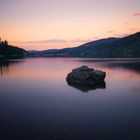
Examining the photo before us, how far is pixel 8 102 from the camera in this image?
74.0 feet

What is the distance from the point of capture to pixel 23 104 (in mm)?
21484

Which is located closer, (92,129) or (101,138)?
(101,138)

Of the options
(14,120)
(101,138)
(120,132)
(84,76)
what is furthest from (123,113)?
(84,76)

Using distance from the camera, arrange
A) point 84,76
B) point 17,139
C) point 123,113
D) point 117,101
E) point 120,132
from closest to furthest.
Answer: point 17,139 → point 120,132 → point 123,113 → point 117,101 → point 84,76

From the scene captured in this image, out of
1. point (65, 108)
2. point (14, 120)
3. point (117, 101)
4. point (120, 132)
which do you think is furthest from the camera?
point (117, 101)

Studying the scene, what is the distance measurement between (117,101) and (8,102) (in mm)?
13225

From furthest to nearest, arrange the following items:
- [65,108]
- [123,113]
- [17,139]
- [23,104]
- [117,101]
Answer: [117,101]
[23,104]
[65,108]
[123,113]
[17,139]

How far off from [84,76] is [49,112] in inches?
769

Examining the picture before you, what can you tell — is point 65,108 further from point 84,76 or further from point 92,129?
point 84,76

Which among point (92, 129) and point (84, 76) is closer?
point (92, 129)

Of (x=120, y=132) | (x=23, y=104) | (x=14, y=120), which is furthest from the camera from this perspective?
(x=23, y=104)

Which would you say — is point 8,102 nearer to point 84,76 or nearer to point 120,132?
point 120,132

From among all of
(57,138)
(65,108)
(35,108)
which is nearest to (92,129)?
(57,138)

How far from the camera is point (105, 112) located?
18.2 m
